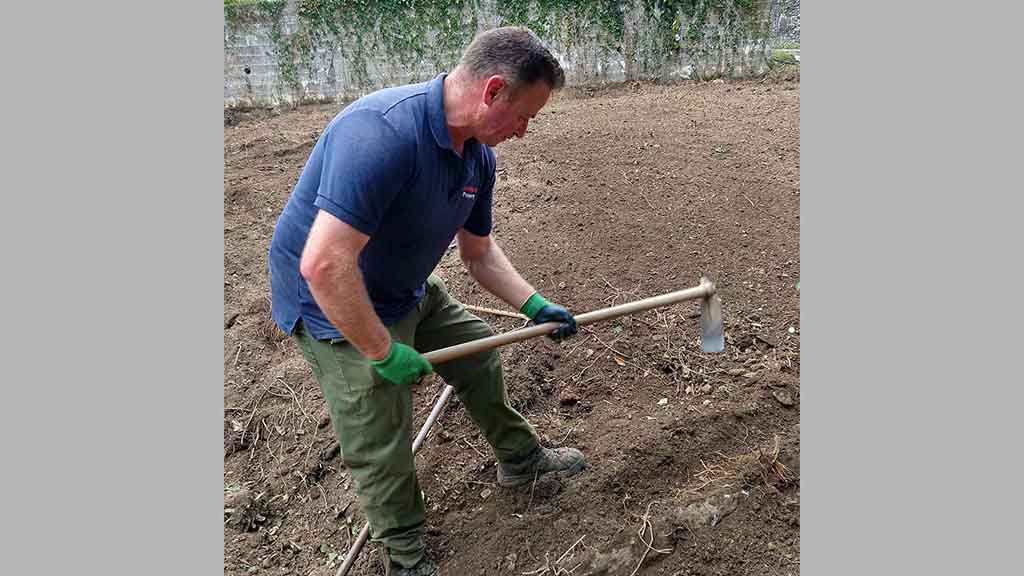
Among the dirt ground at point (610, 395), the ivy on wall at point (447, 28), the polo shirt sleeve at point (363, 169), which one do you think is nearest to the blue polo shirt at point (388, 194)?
the polo shirt sleeve at point (363, 169)

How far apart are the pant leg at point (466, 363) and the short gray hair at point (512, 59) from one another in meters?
1.06

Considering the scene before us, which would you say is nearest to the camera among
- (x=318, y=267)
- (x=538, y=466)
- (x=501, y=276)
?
(x=318, y=267)

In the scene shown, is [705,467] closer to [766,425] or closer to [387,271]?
[766,425]

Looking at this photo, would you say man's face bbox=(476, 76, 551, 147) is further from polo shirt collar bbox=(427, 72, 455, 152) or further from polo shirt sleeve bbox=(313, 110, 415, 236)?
polo shirt sleeve bbox=(313, 110, 415, 236)

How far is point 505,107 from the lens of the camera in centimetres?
245

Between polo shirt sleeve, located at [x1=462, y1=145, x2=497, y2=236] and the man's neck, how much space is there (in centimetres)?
23

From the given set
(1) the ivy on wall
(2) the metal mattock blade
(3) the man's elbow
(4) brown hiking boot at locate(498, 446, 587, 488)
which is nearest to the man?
(3) the man's elbow

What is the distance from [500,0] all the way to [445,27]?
0.86 metres

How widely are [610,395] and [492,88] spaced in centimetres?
212

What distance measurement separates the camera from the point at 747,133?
6.36 meters

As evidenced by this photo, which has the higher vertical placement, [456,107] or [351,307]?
[456,107]

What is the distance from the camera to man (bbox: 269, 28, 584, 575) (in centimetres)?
226

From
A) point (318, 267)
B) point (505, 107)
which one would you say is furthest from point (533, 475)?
point (505, 107)

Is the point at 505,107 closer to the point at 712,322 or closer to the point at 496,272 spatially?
the point at 496,272
